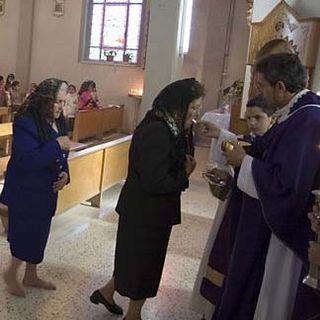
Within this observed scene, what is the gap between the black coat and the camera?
2.43 m

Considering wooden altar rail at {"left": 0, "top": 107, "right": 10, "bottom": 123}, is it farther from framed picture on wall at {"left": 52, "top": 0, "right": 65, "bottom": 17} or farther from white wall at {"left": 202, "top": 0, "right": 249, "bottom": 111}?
framed picture on wall at {"left": 52, "top": 0, "right": 65, "bottom": 17}

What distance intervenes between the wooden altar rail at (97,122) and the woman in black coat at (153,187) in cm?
670

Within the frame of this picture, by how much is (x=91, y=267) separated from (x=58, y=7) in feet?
31.9

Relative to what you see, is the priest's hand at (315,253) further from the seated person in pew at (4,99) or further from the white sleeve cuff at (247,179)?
the seated person in pew at (4,99)

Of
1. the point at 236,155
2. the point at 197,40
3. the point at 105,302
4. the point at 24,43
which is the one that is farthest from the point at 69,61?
the point at 236,155

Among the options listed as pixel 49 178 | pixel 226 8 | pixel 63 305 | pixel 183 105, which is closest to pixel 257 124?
pixel 183 105

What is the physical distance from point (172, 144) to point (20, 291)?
1.50m

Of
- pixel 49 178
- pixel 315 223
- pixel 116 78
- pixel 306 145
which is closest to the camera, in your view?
pixel 315 223

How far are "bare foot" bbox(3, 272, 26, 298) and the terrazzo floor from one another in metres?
0.04

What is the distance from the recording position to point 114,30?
40.0ft

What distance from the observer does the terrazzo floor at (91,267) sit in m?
3.08

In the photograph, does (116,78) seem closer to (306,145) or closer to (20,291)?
(20,291)

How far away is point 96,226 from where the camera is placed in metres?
4.73

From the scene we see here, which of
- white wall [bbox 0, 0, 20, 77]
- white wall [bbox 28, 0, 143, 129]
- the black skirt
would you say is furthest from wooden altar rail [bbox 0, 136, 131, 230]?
white wall [bbox 0, 0, 20, 77]
